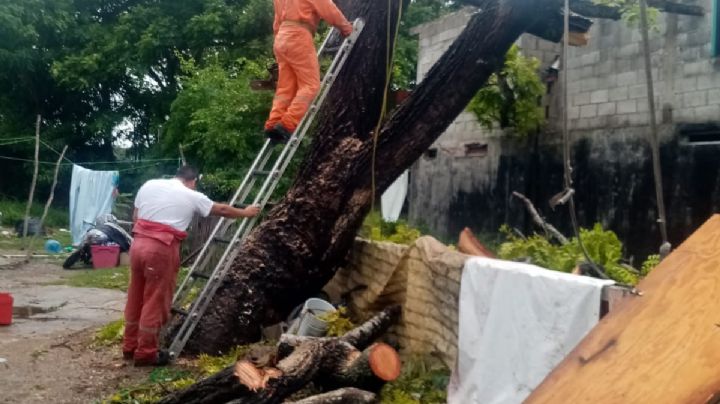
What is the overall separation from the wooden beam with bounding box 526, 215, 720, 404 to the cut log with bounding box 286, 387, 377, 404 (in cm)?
213

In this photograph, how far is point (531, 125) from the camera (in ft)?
39.4

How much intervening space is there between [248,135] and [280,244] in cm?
766

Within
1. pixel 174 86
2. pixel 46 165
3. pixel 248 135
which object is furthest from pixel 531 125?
pixel 46 165

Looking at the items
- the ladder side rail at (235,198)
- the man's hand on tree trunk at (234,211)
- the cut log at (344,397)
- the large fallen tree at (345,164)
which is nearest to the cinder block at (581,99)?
the large fallen tree at (345,164)

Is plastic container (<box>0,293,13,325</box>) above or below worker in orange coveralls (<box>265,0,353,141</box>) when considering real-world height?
below

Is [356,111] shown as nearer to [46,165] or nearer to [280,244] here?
[280,244]

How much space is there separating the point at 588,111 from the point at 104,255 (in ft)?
30.6

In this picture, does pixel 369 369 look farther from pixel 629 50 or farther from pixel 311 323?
pixel 629 50

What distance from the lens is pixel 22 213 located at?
78.3ft

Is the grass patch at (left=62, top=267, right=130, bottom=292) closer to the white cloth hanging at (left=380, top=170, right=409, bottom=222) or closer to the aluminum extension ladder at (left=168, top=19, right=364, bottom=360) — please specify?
the white cloth hanging at (left=380, top=170, right=409, bottom=222)

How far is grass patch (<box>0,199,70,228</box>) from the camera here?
75.9 ft

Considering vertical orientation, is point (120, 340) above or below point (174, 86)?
below

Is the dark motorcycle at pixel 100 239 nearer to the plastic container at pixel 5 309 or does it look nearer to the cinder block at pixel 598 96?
the plastic container at pixel 5 309

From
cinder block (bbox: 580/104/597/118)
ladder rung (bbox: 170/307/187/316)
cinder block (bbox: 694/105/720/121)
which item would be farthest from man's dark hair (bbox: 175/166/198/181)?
cinder block (bbox: 580/104/597/118)
